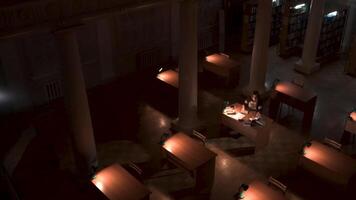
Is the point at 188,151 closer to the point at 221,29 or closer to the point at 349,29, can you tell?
the point at 221,29

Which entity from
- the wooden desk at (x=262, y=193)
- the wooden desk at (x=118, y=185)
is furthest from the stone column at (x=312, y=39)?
the wooden desk at (x=118, y=185)

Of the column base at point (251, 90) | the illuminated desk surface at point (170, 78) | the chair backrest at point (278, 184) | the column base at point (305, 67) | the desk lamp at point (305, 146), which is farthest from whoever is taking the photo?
the column base at point (305, 67)

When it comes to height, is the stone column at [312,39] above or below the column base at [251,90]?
above

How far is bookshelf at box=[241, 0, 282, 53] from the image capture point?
47.1 ft

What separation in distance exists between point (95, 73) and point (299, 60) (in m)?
6.90

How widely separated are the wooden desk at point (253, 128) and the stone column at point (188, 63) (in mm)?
907

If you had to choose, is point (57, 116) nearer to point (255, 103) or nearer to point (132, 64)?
point (132, 64)

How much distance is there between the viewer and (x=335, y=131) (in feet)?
34.4

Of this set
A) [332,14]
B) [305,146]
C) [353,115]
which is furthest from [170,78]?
[332,14]

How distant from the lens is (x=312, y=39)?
42.5ft

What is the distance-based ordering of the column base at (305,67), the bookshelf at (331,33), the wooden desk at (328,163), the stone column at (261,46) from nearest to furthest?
the wooden desk at (328,163)
the stone column at (261,46)
the column base at (305,67)
the bookshelf at (331,33)

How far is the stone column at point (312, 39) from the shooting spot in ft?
40.9

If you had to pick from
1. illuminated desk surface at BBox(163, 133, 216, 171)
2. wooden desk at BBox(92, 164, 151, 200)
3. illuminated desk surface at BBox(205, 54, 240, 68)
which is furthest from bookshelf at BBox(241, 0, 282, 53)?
wooden desk at BBox(92, 164, 151, 200)

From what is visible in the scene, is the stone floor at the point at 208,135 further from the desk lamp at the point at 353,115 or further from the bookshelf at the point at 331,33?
the bookshelf at the point at 331,33
